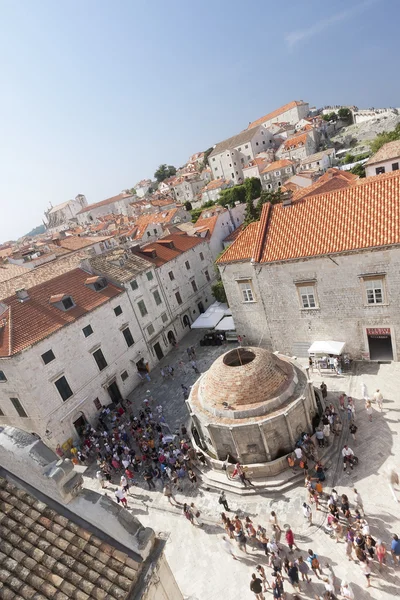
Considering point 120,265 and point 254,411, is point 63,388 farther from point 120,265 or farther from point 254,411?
point 254,411

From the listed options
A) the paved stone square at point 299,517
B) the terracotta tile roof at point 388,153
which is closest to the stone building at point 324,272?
the paved stone square at point 299,517

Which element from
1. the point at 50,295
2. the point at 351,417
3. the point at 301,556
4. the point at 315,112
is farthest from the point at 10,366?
the point at 315,112

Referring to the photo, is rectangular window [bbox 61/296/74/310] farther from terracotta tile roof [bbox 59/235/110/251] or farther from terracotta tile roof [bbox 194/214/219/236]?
terracotta tile roof [bbox 59/235/110/251]

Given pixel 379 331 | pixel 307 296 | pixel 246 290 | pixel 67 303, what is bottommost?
pixel 379 331

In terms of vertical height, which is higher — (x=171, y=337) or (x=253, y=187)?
(x=253, y=187)

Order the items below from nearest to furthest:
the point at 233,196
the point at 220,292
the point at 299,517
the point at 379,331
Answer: the point at 299,517, the point at 379,331, the point at 220,292, the point at 233,196

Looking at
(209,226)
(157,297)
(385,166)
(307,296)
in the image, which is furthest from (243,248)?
(385,166)

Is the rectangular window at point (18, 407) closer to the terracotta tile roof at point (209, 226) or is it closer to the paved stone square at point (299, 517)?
the paved stone square at point (299, 517)
